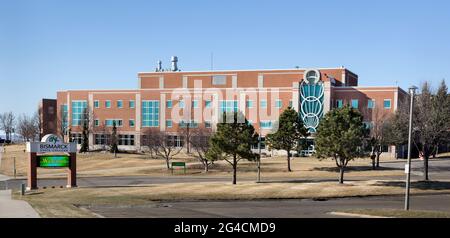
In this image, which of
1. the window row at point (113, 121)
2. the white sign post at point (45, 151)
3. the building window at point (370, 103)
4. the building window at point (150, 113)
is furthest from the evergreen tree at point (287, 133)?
the window row at point (113, 121)

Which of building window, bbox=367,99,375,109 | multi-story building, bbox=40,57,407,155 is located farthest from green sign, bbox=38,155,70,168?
building window, bbox=367,99,375,109

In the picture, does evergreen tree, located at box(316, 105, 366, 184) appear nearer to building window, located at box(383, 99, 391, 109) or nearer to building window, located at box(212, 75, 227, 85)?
building window, located at box(383, 99, 391, 109)

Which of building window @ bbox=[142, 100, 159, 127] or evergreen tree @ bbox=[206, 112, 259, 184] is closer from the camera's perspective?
evergreen tree @ bbox=[206, 112, 259, 184]

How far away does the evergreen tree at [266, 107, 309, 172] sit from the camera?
5669 centimetres

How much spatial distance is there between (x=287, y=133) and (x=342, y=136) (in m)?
17.1

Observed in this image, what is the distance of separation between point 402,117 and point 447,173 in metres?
10.9

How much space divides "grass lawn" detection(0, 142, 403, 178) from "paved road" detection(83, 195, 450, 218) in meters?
18.5

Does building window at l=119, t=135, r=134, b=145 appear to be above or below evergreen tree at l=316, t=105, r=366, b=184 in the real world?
Result: below

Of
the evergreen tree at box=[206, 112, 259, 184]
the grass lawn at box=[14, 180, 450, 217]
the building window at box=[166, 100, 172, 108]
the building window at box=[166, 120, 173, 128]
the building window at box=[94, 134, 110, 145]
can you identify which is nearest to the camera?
the grass lawn at box=[14, 180, 450, 217]

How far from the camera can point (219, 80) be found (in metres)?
95.0

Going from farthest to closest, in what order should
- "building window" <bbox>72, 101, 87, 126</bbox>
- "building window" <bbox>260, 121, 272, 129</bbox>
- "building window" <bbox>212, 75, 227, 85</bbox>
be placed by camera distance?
1. "building window" <bbox>72, 101, 87, 126</bbox>
2. "building window" <bbox>212, 75, 227, 85</bbox>
3. "building window" <bbox>260, 121, 272, 129</bbox>
